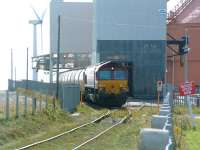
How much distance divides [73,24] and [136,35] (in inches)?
846

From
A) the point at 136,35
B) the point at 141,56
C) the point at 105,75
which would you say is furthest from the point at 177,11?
the point at 105,75

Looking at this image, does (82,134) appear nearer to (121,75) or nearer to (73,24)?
(121,75)

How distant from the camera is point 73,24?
339 feet

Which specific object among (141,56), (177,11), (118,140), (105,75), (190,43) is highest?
(177,11)

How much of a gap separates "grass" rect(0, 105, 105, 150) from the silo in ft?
162

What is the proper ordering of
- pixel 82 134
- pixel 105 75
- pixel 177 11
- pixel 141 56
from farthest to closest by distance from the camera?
pixel 177 11 → pixel 141 56 → pixel 105 75 → pixel 82 134

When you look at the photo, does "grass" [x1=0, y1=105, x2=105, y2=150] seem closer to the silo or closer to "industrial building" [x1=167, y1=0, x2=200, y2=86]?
the silo

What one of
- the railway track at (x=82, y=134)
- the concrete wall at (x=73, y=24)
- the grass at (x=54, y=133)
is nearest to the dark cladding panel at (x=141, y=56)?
the concrete wall at (x=73, y=24)

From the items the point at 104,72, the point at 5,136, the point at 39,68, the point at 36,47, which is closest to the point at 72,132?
the point at 5,136

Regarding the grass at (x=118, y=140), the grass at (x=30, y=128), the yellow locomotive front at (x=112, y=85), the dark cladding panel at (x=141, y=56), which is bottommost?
the grass at (x=118, y=140)

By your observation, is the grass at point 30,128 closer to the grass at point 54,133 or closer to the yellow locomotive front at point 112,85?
the grass at point 54,133

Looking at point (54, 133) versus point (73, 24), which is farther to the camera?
point (73, 24)

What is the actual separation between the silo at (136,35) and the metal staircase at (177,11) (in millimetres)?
5830

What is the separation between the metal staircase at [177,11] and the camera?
9010cm
